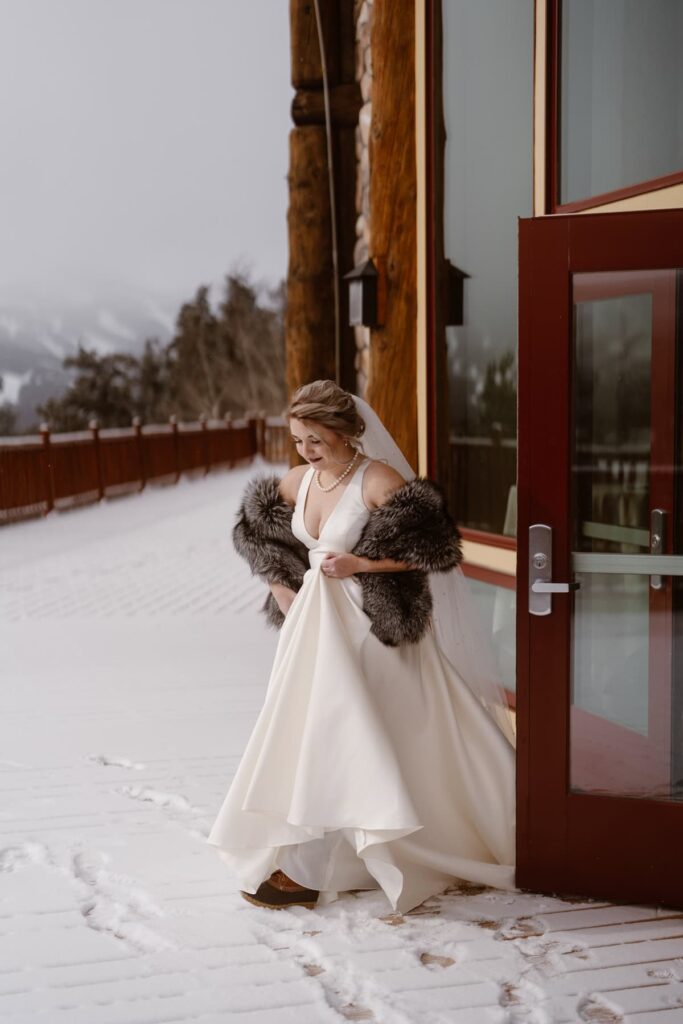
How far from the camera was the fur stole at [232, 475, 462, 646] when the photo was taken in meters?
3.27

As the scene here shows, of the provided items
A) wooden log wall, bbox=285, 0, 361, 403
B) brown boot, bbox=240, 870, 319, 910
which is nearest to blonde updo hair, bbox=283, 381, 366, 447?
brown boot, bbox=240, 870, 319, 910

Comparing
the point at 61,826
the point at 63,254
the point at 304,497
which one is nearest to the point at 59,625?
the point at 61,826

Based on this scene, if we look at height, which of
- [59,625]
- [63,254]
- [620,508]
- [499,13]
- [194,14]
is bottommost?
[59,625]

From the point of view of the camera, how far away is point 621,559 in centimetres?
312

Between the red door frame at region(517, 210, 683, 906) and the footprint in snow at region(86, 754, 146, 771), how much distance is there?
2.08 metres

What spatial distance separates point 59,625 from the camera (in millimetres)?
8250

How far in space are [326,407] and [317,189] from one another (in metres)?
3.81

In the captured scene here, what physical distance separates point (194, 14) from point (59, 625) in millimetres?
33154

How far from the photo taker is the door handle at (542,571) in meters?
3.13

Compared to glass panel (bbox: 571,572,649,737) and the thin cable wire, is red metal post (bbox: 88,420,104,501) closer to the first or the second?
→ the thin cable wire

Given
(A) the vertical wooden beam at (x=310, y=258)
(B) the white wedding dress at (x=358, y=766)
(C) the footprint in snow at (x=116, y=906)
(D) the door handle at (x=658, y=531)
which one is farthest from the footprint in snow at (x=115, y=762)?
(A) the vertical wooden beam at (x=310, y=258)

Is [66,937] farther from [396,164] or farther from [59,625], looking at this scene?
[59,625]

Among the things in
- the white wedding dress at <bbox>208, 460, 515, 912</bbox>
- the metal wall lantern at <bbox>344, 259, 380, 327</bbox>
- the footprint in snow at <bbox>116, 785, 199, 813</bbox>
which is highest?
the metal wall lantern at <bbox>344, 259, 380, 327</bbox>

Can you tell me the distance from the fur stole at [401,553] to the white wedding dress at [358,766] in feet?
0.18
